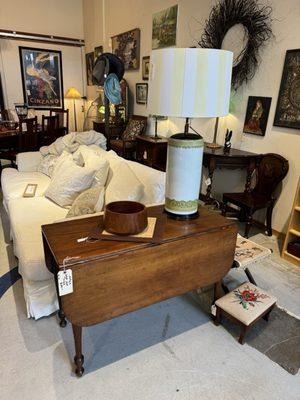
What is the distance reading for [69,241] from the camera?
1367 mm

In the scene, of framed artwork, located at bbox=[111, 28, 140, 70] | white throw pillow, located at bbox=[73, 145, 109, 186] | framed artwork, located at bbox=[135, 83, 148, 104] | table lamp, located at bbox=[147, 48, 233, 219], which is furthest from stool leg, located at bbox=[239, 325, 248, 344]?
framed artwork, located at bbox=[111, 28, 140, 70]

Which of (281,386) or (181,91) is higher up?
(181,91)

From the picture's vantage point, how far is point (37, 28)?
20.4ft

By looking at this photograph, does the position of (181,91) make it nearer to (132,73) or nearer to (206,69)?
(206,69)

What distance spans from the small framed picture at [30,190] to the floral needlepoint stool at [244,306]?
6.43 feet

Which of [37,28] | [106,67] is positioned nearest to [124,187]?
[106,67]

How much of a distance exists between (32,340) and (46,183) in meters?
1.76

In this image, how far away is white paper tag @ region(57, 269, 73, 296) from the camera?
3.85ft

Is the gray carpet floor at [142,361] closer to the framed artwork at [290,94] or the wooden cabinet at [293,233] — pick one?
the wooden cabinet at [293,233]

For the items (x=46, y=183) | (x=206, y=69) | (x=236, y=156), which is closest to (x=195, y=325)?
(x=206, y=69)

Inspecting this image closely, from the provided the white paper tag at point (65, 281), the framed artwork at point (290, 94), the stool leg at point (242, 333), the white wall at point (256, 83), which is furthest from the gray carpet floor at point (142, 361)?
the framed artwork at point (290, 94)

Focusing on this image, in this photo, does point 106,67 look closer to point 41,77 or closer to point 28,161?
point 28,161

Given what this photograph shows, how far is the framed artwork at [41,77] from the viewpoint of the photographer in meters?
6.29

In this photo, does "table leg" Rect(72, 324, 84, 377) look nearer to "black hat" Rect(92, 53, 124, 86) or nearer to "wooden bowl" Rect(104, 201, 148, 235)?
"wooden bowl" Rect(104, 201, 148, 235)
